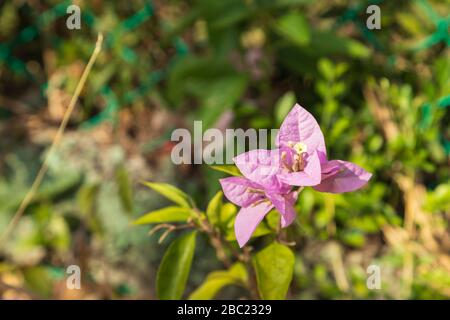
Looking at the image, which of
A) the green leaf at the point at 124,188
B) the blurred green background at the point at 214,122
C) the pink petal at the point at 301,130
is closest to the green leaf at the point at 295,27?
the blurred green background at the point at 214,122

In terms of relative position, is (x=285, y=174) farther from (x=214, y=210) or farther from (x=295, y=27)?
(x=295, y=27)

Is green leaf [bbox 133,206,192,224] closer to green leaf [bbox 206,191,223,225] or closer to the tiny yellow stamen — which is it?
green leaf [bbox 206,191,223,225]

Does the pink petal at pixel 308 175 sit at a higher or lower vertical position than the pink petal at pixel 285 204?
higher

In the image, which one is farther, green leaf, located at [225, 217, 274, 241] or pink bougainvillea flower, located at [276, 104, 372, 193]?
green leaf, located at [225, 217, 274, 241]

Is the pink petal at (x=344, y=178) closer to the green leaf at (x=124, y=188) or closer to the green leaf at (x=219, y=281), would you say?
the green leaf at (x=219, y=281)

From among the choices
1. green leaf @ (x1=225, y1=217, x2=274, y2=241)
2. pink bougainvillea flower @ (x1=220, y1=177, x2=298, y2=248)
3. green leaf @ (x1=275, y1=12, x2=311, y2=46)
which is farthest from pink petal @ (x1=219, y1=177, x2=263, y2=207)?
green leaf @ (x1=275, y1=12, x2=311, y2=46)

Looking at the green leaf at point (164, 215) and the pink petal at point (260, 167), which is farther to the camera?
the green leaf at point (164, 215)

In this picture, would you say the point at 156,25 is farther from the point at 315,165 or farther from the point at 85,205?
the point at 315,165

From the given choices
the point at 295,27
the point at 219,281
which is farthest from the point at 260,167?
the point at 295,27
